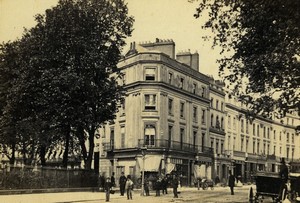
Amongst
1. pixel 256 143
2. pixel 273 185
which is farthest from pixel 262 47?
pixel 256 143

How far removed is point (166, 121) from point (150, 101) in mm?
2538

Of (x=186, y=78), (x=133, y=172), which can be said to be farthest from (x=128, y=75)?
(x=133, y=172)

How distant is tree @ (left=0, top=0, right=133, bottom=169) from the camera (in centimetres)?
2611

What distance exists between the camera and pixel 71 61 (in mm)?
26109

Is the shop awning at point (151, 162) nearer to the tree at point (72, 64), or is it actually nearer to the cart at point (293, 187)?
the tree at point (72, 64)

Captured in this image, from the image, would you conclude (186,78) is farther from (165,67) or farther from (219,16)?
(219,16)


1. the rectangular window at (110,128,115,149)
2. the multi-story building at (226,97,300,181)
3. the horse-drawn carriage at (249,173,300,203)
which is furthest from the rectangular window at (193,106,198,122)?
the horse-drawn carriage at (249,173,300,203)

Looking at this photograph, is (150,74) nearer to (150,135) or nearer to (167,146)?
(150,135)

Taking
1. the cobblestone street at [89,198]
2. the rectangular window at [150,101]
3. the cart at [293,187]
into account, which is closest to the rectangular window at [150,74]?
the rectangular window at [150,101]

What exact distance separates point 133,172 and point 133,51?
11923mm

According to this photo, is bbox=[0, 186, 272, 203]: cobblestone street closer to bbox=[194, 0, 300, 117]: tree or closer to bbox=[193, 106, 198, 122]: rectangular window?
bbox=[194, 0, 300, 117]: tree

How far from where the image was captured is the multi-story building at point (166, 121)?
4119 cm

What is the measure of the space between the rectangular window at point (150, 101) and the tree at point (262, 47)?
2546cm

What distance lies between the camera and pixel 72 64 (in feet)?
86.0
